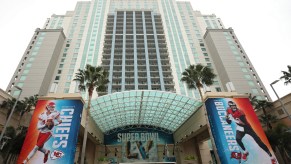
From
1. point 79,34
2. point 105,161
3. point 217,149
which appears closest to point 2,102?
point 105,161

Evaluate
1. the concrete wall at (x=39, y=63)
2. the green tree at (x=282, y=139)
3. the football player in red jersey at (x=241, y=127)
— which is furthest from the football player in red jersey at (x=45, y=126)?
the concrete wall at (x=39, y=63)

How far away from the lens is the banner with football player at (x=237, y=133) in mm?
24406

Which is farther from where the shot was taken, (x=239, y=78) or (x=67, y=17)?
(x=67, y=17)

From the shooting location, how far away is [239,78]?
64.5 metres

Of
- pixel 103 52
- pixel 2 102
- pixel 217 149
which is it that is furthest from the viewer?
pixel 103 52

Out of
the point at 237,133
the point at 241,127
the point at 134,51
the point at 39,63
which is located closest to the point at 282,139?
the point at 241,127

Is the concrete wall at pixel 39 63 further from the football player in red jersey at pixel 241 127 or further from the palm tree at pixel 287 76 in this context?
the palm tree at pixel 287 76

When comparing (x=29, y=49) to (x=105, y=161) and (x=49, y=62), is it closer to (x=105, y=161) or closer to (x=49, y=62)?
(x=49, y=62)

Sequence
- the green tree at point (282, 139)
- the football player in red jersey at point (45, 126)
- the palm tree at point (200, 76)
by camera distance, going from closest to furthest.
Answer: the football player in red jersey at point (45, 126)
the green tree at point (282, 139)
the palm tree at point (200, 76)

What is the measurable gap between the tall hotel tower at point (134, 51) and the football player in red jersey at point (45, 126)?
122 feet

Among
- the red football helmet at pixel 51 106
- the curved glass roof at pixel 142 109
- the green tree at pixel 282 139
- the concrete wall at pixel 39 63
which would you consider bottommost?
the green tree at pixel 282 139

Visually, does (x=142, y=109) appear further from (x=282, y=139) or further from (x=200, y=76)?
(x=282, y=139)

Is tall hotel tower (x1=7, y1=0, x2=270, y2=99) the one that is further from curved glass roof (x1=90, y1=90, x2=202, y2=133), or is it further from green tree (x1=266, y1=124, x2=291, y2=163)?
green tree (x1=266, y1=124, x2=291, y2=163)

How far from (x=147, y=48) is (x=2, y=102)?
58577 millimetres
